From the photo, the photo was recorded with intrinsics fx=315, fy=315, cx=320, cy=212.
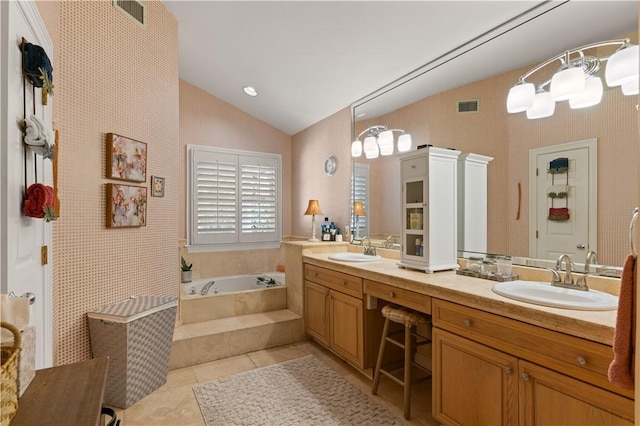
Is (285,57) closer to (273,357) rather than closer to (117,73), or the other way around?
(117,73)

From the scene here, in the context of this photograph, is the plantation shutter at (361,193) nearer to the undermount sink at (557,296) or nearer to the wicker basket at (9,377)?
the undermount sink at (557,296)

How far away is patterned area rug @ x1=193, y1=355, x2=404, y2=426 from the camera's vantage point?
6.59 ft

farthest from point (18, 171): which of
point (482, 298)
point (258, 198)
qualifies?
point (258, 198)

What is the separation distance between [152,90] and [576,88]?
3.01 metres

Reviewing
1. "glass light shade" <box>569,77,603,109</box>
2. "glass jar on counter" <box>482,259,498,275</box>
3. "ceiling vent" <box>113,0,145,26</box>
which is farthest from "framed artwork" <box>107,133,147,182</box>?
"glass light shade" <box>569,77,603,109</box>

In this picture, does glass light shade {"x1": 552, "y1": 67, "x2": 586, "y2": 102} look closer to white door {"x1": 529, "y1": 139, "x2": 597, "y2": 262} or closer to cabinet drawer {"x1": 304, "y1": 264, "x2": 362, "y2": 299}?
white door {"x1": 529, "y1": 139, "x2": 597, "y2": 262}

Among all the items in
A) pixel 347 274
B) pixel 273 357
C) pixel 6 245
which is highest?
pixel 6 245

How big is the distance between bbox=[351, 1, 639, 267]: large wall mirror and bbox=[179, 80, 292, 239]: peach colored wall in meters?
2.04

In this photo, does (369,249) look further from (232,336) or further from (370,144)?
(232,336)

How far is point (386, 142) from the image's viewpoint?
3090 mm

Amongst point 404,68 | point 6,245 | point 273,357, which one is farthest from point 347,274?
point 6,245

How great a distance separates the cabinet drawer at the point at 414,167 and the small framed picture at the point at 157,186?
2.10m

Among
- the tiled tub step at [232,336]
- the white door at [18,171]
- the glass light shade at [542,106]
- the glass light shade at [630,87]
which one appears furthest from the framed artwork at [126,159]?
the glass light shade at [630,87]

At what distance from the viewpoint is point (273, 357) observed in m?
2.92
